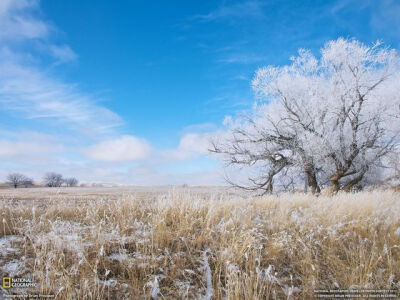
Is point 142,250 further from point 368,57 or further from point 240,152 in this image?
point 368,57

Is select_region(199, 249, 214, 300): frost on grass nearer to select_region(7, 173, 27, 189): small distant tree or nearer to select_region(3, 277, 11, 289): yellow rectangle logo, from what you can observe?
select_region(3, 277, 11, 289): yellow rectangle logo

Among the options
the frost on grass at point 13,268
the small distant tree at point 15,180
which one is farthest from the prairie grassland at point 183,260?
the small distant tree at point 15,180

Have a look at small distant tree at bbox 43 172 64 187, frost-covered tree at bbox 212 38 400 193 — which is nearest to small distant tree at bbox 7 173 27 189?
small distant tree at bbox 43 172 64 187

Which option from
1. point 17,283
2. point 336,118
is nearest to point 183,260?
point 17,283

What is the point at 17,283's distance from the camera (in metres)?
3.01

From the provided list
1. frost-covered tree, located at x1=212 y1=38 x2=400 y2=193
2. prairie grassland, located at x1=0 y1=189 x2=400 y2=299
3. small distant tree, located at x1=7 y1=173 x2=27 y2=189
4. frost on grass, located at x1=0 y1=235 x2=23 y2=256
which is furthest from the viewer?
small distant tree, located at x1=7 y1=173 x2=27 y2=189

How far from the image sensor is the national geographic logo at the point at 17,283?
2975 mm

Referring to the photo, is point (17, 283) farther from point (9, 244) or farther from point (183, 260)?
point (183, 260)

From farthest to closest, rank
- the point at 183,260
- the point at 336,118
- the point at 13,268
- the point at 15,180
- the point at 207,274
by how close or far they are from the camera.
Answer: the point at 15,180 < the point at 336,118 < the point at 183,260 < the point at 207,274 < the point at 13,268

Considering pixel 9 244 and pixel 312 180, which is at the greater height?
pixel 312 180

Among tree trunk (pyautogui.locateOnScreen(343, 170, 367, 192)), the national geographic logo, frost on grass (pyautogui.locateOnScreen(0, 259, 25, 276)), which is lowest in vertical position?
the national geographic logo

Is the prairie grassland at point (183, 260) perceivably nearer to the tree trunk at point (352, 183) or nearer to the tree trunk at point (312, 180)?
the tree trunk at point (312, 180)

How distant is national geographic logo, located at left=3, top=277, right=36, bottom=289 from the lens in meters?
2.97

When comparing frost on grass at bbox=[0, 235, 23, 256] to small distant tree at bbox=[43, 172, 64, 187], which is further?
small distant tree at bbox=[43, 172, 64, 187]
